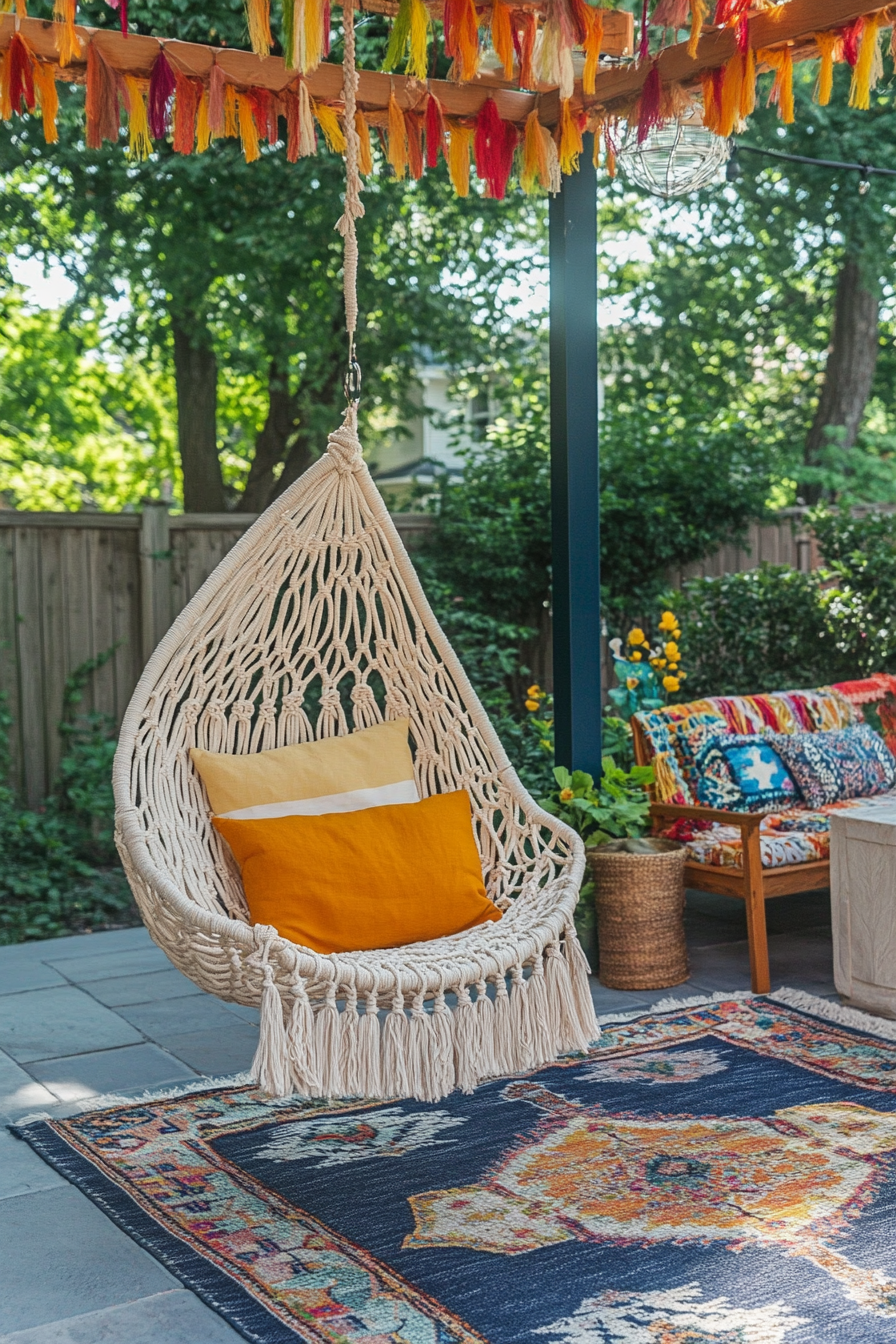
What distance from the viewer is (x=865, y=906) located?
3369 millimetres

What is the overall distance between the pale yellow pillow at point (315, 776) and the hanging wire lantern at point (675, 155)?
4.81ft

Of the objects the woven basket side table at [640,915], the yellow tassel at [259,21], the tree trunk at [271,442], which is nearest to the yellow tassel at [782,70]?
the yellow tassel at [259,21]

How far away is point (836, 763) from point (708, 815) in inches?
26.7

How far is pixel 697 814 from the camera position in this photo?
11.9 feet

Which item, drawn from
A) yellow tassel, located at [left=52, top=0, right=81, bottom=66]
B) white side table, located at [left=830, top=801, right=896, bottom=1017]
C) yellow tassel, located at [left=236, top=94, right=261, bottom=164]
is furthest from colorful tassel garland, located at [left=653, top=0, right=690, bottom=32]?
white side table, located at [left=830, top=801, right=896, bottom=1017]

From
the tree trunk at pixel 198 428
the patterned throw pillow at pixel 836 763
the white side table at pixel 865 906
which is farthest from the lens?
the tree trunk at pixel 198 428

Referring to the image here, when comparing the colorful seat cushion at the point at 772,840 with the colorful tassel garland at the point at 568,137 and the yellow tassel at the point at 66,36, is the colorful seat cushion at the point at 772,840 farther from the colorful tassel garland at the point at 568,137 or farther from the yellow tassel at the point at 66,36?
Answer: the yellow tassel at the point at 66,36

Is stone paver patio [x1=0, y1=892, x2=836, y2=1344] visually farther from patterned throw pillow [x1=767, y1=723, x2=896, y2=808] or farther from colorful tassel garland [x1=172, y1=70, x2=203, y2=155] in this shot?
colorful tassel garland [x1=172, y1=70, x2=203, y2=155]

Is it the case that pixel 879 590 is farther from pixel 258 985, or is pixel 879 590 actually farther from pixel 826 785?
pixel 258 985

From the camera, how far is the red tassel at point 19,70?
2963 millimetres

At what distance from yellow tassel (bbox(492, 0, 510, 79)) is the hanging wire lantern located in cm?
57

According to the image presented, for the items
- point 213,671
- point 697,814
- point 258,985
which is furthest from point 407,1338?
point 697,814

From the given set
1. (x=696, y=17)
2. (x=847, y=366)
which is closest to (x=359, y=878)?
(x=696, y=17)

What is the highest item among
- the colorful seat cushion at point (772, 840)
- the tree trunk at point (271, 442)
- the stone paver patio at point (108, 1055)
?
the tree trunk at point (271, 442)
